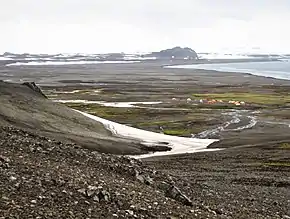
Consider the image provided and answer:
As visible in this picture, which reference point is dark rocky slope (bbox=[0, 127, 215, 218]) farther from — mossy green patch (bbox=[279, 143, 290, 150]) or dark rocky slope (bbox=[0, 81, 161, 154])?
mossy green patch (bbox=[279, 143, 290, 150])

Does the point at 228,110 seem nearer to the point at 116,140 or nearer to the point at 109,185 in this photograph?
the point at 116,140

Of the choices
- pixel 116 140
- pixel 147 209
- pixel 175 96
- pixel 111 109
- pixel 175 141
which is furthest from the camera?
pixel 175 96

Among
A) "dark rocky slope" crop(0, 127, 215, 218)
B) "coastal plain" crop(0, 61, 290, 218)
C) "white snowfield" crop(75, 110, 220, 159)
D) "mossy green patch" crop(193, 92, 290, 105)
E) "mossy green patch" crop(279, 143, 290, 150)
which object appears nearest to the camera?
"dark rocky slope" crop(0, 127, 215, 218)

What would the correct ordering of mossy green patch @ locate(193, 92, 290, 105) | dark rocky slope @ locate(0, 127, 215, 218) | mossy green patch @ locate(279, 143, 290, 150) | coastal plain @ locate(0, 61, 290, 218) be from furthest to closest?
mossy green patch @ locate(193, 92, 290, 105) → mossy green patch @ locate(279, 143, 290, 150) → coastal plain @ locate(0, 61, 290, 218) → dark rocky slope @ locate(0, 127, 215, 218)

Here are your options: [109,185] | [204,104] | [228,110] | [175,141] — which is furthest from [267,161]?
[204,104]

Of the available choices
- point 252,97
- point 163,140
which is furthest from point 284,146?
point 252,97

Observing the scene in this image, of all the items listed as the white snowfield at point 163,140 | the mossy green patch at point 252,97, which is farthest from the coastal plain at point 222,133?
the white snowfield at point 163,140

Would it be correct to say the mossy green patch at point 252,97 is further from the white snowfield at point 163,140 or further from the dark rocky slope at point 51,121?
the dark rocky slope at point 51,121

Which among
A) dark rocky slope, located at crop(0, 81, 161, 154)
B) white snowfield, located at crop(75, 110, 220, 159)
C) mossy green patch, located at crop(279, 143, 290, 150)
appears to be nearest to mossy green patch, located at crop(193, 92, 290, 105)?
white snowfield, located at crop(75, 110, 220, 159)

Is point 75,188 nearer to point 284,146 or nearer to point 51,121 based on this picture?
point 51,121

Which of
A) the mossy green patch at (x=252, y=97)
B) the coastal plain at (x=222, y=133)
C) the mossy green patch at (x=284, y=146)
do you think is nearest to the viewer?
the coastal plain at (x=222, y=133)

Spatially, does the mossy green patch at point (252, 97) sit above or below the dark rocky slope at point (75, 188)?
below
